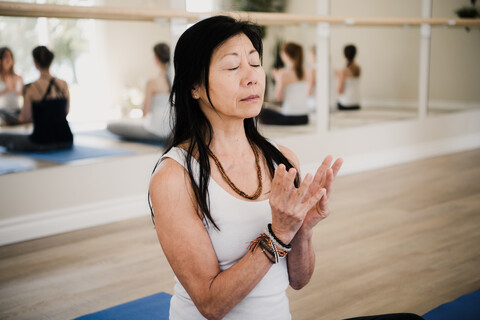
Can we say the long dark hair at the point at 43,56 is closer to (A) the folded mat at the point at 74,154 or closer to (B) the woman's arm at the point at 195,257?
(A) the folded mat at the point at 74,154

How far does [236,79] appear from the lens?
1209mm

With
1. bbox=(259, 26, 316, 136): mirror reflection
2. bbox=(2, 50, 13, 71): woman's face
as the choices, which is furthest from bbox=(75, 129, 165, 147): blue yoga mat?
bbox=(259, 26, 316, 136): mirror reflection

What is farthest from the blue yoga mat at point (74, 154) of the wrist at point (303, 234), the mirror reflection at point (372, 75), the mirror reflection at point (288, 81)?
the wrist at point (303, 234)

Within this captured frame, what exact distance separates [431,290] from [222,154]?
1.57m

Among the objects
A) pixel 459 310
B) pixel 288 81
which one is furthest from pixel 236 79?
pixel 288 81

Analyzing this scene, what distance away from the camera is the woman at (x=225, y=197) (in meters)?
1.11

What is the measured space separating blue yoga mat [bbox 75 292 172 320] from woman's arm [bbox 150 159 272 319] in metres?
1.14

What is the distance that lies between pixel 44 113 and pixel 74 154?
32 cm

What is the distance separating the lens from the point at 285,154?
1453 mm

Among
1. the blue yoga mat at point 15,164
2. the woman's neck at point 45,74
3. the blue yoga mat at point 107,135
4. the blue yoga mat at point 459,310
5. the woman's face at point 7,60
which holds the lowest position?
the blue yoga mat at point 459,310

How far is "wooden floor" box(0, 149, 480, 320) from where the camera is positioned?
2.37 m

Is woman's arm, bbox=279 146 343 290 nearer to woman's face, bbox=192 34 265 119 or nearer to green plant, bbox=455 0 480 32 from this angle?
woman's face, bbox=192 34 265 119

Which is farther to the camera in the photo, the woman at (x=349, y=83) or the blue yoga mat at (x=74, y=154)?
the woman at (x=349, y=83)

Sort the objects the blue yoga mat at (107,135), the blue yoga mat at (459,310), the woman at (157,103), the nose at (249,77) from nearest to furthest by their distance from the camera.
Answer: the nose at (249,77), the blue yoga mat at (459,310), the blue yoga mat at (107,135), the woman at (157,103)
